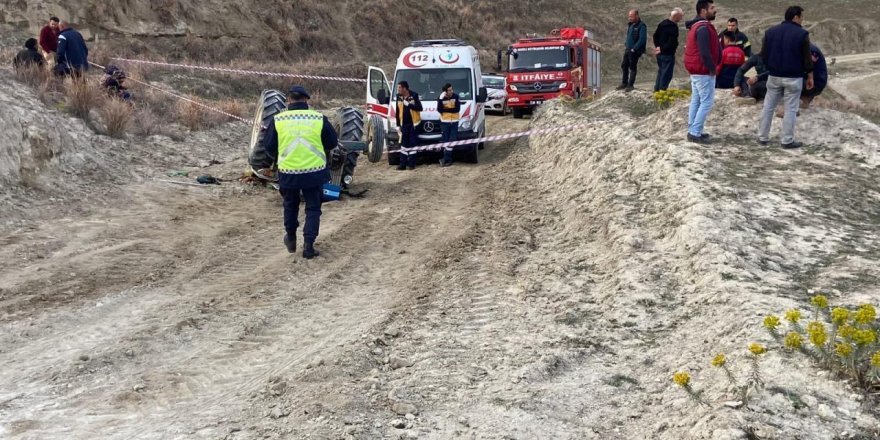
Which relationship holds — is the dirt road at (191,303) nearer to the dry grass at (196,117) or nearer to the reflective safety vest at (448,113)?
the reflective safety vest at (448,113)

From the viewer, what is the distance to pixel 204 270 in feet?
25.0

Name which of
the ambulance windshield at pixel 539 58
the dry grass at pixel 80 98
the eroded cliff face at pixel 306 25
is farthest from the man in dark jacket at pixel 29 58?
the ambulance windshield at pixel 539 58

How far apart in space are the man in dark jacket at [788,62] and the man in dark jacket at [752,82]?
144 cm

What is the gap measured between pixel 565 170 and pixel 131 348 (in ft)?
24.1

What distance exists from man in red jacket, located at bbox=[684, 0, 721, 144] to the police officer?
4.71m

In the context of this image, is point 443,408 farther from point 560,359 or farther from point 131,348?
point 131,348

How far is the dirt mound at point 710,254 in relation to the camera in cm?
432

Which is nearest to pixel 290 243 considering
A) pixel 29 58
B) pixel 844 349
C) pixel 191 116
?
Result: pixel 844 349

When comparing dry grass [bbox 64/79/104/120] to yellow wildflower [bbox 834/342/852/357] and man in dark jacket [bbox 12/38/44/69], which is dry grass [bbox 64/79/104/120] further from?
yellow wildflower [bbox 834/342/852/357]

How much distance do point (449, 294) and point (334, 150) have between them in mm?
4756

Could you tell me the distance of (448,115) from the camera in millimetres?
14719

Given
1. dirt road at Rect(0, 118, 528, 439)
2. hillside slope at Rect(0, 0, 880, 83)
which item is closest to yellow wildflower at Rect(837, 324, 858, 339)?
dirt road at Rect(0, 118, 528, 439)

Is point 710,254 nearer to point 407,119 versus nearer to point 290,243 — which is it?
point 290,243

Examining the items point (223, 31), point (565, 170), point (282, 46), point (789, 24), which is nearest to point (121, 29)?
point (223, 31)
